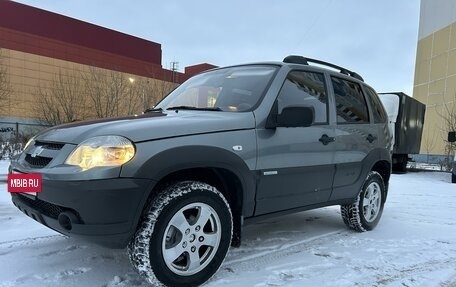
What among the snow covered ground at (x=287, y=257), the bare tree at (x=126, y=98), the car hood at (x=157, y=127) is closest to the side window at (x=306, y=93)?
the car hood at (x=157, y=127)

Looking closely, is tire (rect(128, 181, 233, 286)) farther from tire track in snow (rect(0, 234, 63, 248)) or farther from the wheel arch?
tire track in snow (rect(0, 234, 63, 248))

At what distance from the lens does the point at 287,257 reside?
4.11 meters

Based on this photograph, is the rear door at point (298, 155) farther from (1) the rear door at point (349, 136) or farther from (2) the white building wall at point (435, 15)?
(2) the white building wall at point (435, 15)

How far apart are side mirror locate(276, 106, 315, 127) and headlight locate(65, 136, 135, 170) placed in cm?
137

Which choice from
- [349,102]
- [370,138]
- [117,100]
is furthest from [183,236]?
[117,100]

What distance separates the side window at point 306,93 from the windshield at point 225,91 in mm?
208

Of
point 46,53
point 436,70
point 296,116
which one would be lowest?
point 296,116

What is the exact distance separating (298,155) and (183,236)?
1424mm

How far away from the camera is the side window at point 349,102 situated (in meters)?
4.79

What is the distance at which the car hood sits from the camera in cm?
302

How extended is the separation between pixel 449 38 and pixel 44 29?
4071cm

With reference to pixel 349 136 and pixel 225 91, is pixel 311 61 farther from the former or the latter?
pixel 225 91

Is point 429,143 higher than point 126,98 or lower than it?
lower

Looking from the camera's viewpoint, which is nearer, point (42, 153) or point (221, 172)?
point (42, 153)
